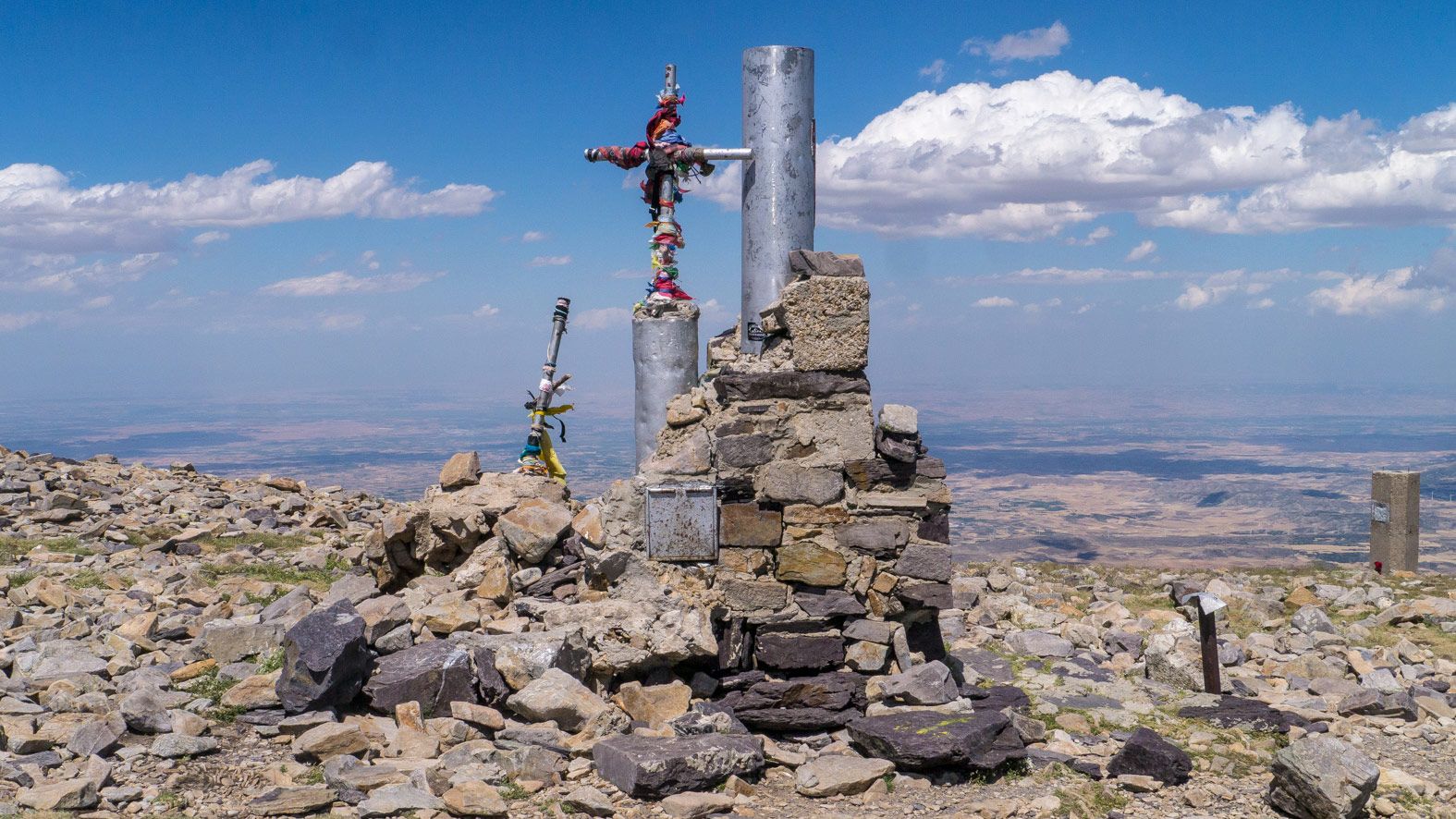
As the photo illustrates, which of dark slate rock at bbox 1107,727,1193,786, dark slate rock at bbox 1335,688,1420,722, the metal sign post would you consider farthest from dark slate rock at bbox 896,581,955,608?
dark slate rock at bbox 1335,688,1420,722

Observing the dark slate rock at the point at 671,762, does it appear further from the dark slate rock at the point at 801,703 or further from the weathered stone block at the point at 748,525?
the weathered stone block at the point at 748,525

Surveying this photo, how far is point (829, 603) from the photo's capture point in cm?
884

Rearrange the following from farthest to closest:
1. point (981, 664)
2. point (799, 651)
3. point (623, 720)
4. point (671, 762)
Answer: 1. point (981, 664)
2. point (799, 651)
3. point (623, 720)
4. point (671, 762)

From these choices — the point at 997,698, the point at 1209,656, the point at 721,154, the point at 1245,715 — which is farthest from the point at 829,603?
the point at 721,154

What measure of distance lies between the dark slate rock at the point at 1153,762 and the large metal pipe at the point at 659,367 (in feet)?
17.2

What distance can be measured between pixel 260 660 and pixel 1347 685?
1009cm

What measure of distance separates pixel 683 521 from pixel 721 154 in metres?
4.15

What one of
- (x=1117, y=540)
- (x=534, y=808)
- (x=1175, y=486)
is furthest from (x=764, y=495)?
(x=1175, y=486)

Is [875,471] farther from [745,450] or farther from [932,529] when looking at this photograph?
[745,450]

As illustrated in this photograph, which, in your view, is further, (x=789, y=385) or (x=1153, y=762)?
(x=789, y=385)

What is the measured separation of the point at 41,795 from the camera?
614 centimetres

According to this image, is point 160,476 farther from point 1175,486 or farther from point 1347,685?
point 1175,486

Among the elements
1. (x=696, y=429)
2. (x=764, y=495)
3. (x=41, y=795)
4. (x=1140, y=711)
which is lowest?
(x=1140, y=711)

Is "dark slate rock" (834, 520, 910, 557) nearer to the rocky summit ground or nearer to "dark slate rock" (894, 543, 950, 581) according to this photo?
"dark slate rock" (894, 543, 950, 581)
